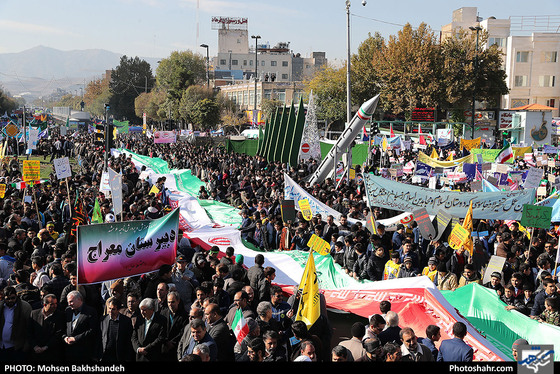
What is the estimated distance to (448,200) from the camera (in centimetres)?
1489

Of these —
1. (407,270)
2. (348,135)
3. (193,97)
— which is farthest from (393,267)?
(193,97)

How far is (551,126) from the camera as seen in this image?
55.0m

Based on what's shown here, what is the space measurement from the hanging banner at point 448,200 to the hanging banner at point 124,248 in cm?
780

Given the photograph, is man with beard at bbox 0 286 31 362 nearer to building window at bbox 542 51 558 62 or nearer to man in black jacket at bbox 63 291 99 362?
man in black jacket at bbox 63 291 99 362

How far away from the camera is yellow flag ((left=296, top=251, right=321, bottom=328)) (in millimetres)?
7047

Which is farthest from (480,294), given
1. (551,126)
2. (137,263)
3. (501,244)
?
(551,126)

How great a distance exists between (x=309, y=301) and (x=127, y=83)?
102313 mm

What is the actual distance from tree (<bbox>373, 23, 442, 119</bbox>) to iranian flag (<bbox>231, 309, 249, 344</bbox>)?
48224mm

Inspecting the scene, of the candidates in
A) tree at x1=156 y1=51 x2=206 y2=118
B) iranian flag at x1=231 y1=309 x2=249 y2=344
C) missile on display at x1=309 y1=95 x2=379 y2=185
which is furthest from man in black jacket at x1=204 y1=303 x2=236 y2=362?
tree at x1=156 y1=51 x2=206 y2=118

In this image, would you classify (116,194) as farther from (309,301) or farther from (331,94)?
(331,94)

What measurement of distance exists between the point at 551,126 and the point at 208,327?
55.2 meters

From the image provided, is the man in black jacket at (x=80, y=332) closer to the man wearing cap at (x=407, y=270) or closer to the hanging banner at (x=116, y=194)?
the man wearing cap at (x=407, y=270)

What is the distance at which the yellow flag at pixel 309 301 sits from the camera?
7047mm

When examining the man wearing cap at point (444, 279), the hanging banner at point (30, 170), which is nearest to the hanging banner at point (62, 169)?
the hanging banner at point (30, 170)
